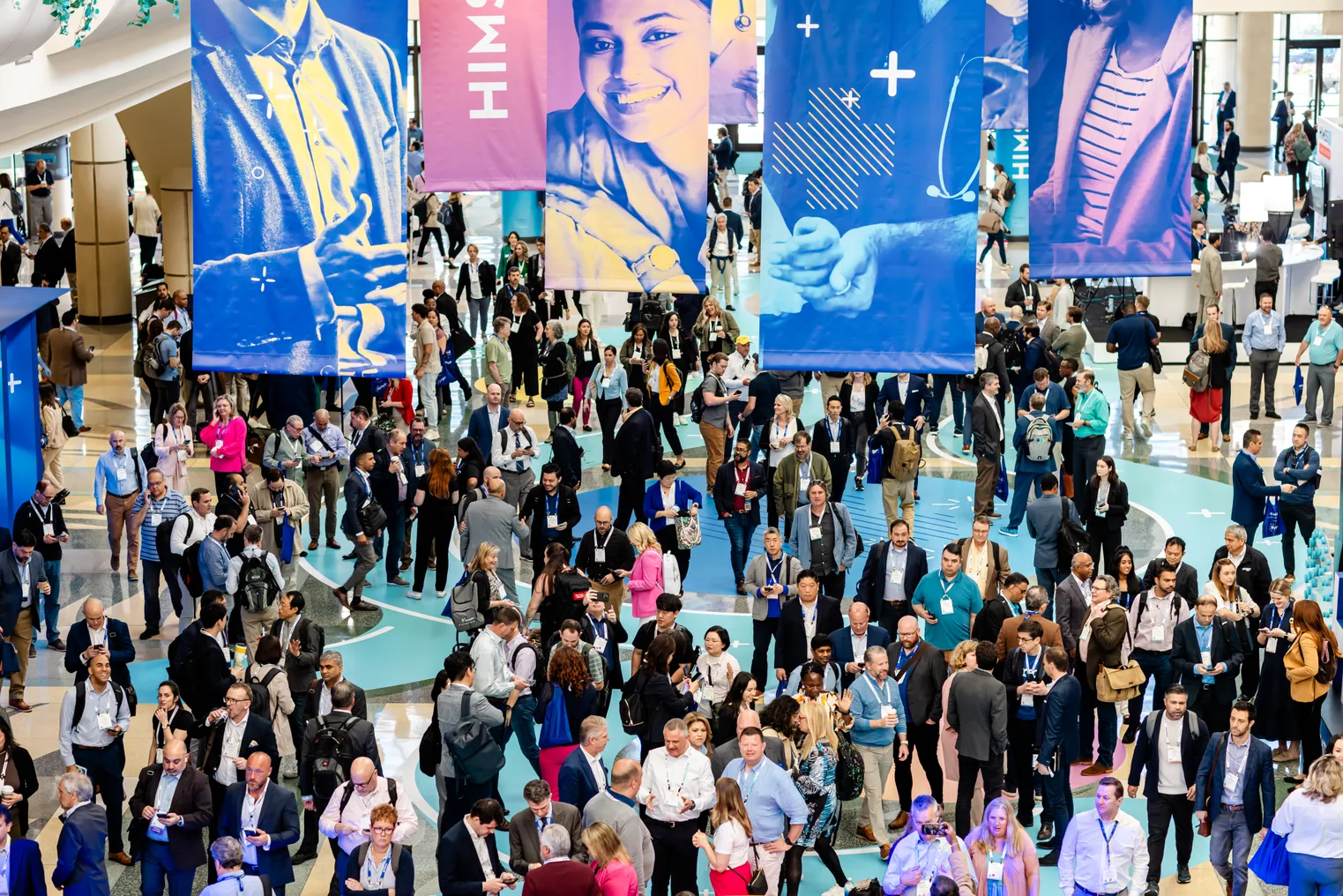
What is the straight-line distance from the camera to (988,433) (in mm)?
18562

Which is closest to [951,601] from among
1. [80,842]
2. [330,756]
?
[330,756]

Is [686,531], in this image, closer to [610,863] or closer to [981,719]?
[981,719]

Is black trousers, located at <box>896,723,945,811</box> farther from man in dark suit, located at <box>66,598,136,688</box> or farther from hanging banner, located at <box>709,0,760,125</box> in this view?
hanging banner, located at <box>709,0,760,125</box>

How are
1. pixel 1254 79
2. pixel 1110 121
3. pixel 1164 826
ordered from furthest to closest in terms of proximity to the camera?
pixel 1254 79 → pixel 1164 826 → pixel 1110 121

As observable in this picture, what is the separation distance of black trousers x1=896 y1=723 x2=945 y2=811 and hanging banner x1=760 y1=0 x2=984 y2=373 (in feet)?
9.84

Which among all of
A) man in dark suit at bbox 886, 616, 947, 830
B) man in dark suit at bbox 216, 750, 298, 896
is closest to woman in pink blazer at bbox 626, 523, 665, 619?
man in dark suit at bbox 886, 616, 947, 830

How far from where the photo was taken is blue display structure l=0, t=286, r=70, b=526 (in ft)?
60.2

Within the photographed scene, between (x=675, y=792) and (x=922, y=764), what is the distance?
Answer: 7.22ft

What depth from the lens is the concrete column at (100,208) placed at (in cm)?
2977

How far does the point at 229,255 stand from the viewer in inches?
406

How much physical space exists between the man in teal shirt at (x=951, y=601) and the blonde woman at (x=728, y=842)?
11.4 ft

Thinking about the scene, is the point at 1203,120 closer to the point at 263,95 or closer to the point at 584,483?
the point at 584,483

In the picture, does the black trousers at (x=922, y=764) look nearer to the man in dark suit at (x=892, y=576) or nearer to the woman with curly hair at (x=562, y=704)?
the man in dark suit at (x=892, y=576)

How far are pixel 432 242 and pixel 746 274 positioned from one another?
730cm
